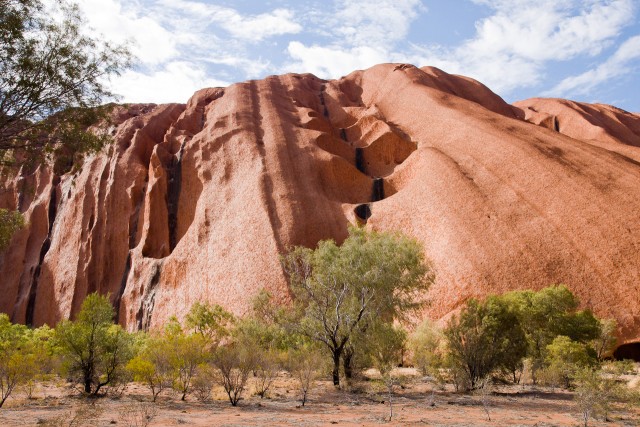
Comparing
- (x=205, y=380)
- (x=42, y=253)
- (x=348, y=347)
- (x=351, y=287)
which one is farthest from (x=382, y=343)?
(x=42, y=253)

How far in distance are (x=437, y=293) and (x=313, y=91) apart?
46537 millimetres

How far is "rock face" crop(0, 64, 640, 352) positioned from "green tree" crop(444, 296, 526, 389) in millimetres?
9951

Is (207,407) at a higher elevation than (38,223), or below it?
below

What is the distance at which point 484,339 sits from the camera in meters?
21.2

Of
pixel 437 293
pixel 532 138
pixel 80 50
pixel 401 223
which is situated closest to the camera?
pixel 80 50

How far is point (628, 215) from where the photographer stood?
33.9 metres

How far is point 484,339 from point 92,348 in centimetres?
1575

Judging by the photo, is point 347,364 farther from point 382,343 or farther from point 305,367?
point 305,367

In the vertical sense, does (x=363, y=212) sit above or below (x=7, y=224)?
above

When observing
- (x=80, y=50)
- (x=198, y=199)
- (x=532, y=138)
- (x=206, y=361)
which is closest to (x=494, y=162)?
(x=532, y=138)

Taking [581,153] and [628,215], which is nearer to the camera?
[628,215]

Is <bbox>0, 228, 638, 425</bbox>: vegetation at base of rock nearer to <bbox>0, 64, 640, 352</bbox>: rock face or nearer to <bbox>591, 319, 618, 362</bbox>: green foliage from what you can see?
<bbox>591, 319, 618, 362</bbox>: green foliage

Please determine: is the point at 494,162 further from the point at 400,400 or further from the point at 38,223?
the point at 38,223

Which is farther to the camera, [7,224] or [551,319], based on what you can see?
[551,319]
